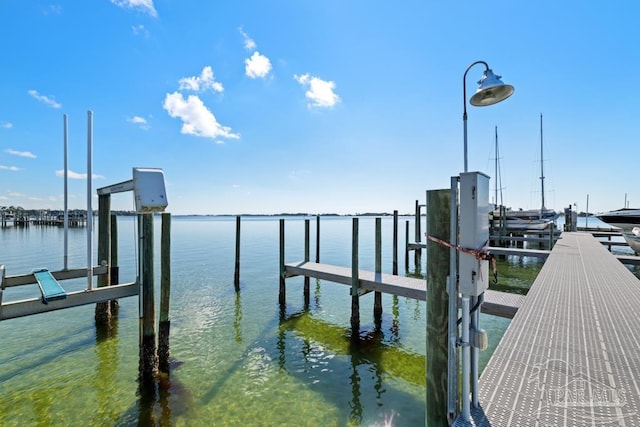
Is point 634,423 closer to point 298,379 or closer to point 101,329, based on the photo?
point 298,379

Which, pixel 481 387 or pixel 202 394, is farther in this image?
pixel 202 394

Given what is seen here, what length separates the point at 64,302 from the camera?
535 cm

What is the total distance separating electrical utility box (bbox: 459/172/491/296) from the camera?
2.42 m

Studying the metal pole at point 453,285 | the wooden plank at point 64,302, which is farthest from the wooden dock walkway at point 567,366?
the wooden plank at point 64,302

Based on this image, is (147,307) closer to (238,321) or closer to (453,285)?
(238,321)

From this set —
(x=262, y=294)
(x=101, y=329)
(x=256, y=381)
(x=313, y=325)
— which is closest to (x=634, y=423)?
(x=256, y=381)

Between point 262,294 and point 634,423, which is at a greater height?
point 634,423

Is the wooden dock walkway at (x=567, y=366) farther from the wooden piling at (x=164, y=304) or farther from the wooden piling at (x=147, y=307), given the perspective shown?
the wooden piling at (x=164, y=304)

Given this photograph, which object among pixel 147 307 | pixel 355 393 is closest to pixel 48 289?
pixel 147 307

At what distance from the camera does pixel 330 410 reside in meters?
5.18

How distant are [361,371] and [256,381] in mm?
2204

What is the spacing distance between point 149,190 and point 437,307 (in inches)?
209

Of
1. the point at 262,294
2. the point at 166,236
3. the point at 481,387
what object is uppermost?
the point at 166,236

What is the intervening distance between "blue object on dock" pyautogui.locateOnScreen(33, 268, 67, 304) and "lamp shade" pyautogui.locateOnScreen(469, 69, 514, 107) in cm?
751
